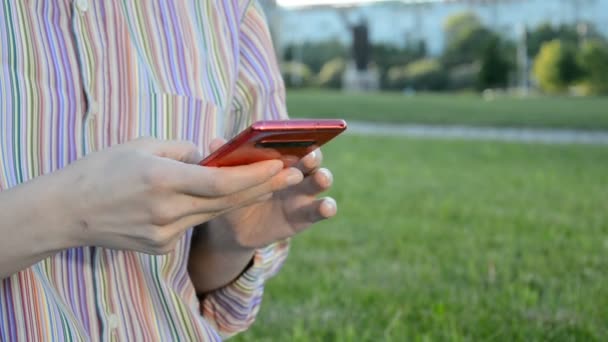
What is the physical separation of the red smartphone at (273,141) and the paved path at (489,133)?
7416mm

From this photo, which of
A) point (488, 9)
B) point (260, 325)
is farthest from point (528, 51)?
point (260, 325)

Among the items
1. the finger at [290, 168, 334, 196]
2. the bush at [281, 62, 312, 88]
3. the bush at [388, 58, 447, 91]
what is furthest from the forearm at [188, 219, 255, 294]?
the bush at [281, 62, 312, 88]

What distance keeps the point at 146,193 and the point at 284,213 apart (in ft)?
0.88

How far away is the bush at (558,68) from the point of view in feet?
91.4

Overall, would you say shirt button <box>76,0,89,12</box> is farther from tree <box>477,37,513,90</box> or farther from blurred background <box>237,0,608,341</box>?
tree <box>477,37,513,90</box>

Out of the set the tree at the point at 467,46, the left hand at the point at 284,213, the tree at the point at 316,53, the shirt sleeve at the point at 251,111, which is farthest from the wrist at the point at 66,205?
the tree at the point at 316,53

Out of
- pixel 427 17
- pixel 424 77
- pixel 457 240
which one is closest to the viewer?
pixel 457 240

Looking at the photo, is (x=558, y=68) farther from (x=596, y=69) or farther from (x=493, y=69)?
(x=493, y=69)

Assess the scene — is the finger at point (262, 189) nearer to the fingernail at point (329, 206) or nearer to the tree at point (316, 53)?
the fingernail at point (329, 206)

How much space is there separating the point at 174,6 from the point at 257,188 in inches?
13.2

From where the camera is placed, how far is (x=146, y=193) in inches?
27.0

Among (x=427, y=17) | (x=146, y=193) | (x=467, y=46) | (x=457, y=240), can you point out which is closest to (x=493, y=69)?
(x=467, y=46)

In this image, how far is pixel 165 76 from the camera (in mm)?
962

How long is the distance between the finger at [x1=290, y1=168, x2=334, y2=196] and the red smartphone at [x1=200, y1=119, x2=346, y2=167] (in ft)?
0.39
